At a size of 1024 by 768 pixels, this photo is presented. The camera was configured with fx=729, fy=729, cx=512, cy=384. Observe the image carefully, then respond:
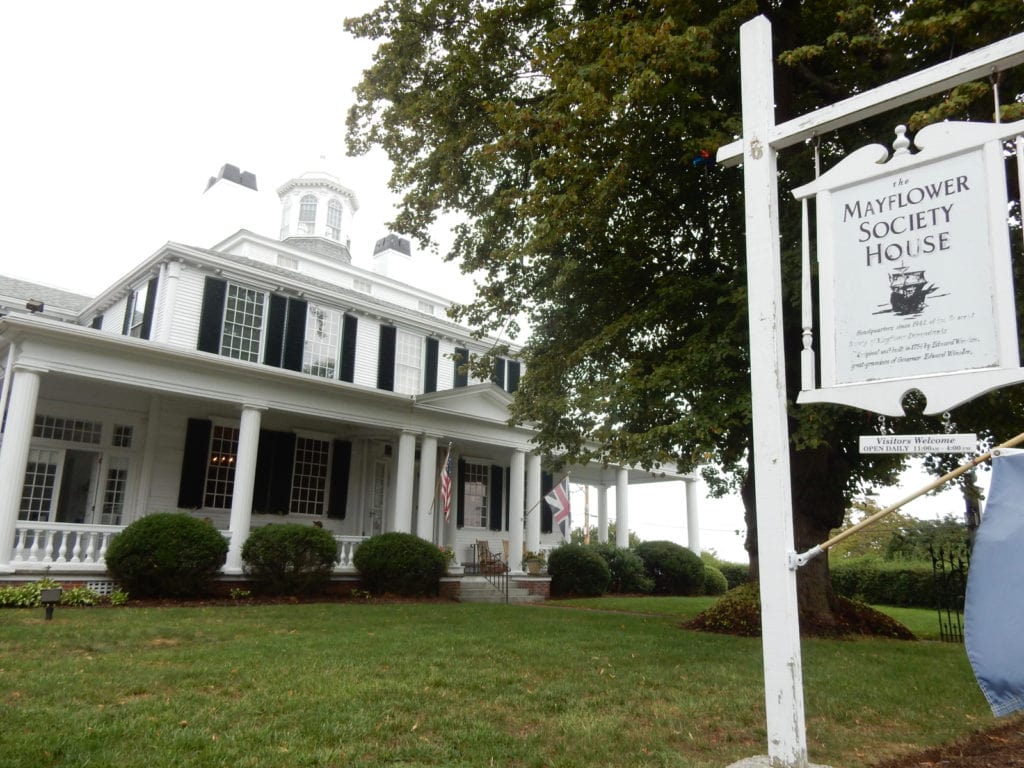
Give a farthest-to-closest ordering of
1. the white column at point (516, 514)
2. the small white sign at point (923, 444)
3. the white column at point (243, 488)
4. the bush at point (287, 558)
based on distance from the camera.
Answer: the white column at point (516, 514) → the white column at point (243, 488) → the bush at point (287, 558) → the small white sign at point (923, 444)

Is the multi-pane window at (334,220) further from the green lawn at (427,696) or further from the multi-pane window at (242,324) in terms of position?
the green lawn at (427,696)

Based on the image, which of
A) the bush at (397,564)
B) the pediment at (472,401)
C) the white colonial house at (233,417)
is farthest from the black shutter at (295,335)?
the bush at (397,564)

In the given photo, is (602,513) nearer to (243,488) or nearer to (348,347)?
(348,347)

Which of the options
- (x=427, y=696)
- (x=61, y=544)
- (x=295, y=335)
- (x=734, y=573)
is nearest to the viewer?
(x=427, y=696)

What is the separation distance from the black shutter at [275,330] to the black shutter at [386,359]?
266 centimetres

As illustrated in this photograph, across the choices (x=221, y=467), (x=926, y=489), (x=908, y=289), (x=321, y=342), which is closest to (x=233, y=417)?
(x=221, y=467)


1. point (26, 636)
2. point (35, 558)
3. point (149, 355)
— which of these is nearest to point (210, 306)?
point (149, 355)

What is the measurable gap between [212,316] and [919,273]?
14.5 metres

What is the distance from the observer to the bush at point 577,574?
18.5m

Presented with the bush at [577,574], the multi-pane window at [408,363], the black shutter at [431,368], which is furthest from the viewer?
the black shutter at [431,368]

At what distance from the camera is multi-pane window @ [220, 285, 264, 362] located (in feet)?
51.0

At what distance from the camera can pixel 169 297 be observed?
14.9m

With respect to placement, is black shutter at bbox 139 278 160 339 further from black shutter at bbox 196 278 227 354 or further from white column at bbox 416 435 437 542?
white column at bbox 416 435 437 542

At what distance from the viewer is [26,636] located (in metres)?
7.84
